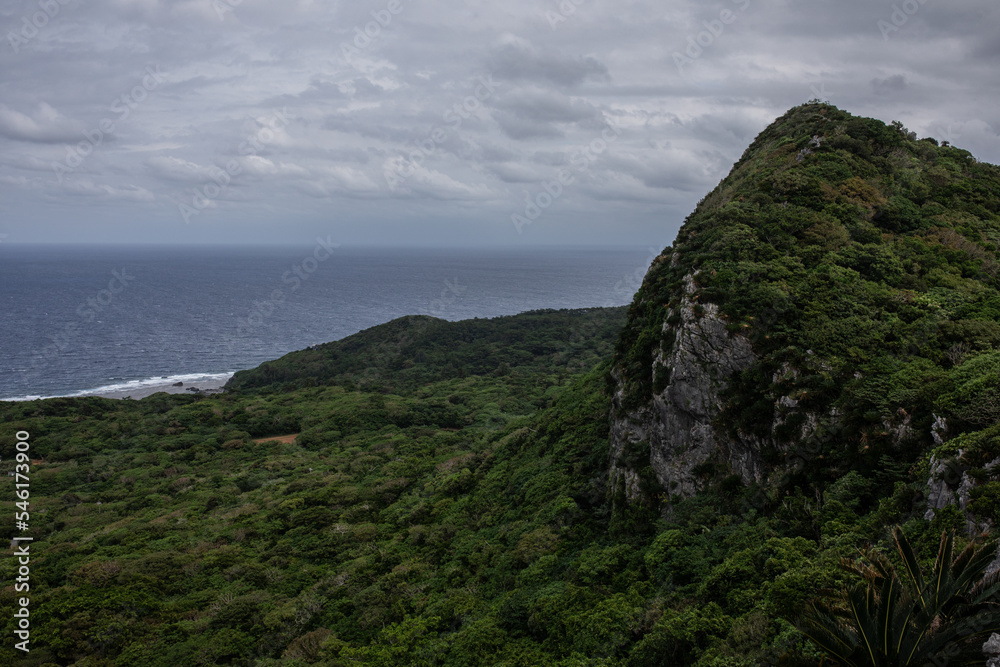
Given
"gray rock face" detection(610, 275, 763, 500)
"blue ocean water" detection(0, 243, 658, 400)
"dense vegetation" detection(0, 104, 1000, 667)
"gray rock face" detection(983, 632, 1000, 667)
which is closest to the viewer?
"gray rock face" detection(983, 632, 1000, 667)

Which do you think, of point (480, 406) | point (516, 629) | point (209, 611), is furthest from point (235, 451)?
point (516, 629)

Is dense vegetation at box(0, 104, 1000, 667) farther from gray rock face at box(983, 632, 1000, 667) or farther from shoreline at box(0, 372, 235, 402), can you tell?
shoreline at box(0, 372, 235, 402)

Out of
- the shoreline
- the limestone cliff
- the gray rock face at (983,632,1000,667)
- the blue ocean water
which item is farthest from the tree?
the blue ocean water

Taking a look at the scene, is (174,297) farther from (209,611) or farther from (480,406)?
(209,611)

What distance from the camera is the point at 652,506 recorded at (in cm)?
1894

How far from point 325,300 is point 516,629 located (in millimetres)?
157296

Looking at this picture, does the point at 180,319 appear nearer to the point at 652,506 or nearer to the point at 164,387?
the point at 164,387

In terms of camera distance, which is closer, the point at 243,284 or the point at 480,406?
the point at 480,406

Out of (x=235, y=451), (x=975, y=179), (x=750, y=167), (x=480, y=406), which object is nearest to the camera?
(x=975, y=179)

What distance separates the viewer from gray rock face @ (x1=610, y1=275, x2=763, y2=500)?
59.0ft

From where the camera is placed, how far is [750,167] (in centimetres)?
3422

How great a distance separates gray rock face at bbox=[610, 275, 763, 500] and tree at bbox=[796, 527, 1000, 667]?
9.01 meters

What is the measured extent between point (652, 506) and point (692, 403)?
369cm

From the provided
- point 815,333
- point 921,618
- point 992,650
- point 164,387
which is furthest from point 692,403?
point 164,387
